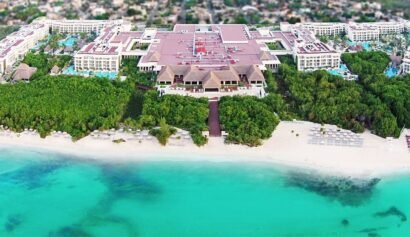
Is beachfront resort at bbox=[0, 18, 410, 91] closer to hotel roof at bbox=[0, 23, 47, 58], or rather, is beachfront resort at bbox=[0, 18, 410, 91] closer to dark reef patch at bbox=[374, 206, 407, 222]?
hotel roof at bbox=[0, 23, 47, 58]

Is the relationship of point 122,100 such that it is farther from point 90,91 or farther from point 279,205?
point 279,205

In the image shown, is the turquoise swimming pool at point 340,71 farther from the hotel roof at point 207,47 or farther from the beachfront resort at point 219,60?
the hotel roof at point 207,47

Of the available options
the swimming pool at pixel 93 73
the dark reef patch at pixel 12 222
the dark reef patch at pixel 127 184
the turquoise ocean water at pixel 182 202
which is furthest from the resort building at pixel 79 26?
the dark reef patch at pixel 12 222

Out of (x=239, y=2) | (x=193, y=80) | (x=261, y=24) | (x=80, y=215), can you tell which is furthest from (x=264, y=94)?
(x=239, y=2)

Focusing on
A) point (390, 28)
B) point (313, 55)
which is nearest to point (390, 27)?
point (390, 28)

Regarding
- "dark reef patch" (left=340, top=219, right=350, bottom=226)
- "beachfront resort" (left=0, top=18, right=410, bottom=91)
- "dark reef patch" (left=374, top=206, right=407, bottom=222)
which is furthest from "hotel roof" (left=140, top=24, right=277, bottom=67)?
"dark reef patch" (left=340, top=219, right=350, bottom=226)
